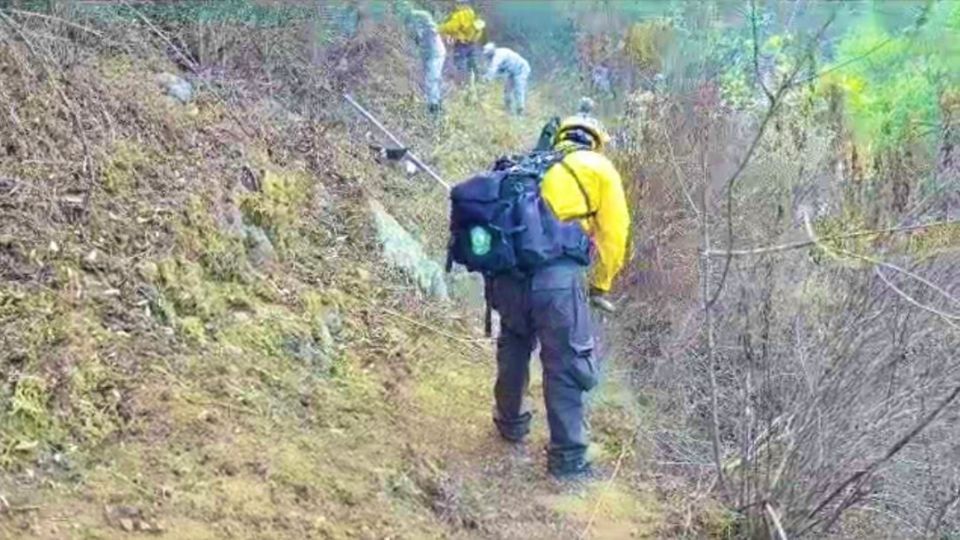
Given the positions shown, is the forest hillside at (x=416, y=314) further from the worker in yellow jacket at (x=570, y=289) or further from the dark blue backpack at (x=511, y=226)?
the dark blue backpack at (x=511, y=226)

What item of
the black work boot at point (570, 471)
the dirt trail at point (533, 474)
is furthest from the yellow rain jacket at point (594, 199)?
the dirt trail at point (533, 474)

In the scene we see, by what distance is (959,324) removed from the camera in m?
4.39

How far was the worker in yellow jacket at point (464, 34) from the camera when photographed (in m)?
13.7

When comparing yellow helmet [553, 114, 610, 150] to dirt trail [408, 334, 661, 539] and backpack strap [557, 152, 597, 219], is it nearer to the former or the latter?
backpack strap [557, 152, 597, 219]

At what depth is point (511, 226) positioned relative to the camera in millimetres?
5328

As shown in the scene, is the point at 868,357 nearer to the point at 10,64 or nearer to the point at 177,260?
the point at 177,260

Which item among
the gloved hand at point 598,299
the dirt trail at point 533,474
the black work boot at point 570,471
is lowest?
the dirt trail at point 533,474

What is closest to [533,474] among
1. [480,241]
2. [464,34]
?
[480,241]

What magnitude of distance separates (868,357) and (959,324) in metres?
0.56

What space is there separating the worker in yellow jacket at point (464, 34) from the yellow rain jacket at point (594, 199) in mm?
8452

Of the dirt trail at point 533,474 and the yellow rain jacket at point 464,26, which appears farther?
the yellow rain jacket at point 464,26

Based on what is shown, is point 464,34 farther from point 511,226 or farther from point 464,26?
point 511,226

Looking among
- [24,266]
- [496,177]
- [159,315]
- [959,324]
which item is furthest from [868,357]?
[24,266]

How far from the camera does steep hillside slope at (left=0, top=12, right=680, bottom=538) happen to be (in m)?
4.50
